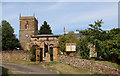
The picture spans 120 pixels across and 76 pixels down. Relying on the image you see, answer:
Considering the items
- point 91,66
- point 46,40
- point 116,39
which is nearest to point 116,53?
point 116,39

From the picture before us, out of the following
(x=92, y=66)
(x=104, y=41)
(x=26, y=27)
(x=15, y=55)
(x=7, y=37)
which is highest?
(x=26, y=27)

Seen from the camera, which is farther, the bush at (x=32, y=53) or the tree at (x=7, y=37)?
the tree at (x=7, y=37)

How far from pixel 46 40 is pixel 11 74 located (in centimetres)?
3136

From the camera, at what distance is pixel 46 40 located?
42.3 metres

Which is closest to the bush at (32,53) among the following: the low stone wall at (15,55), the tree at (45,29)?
the low stone wall at (15,55)

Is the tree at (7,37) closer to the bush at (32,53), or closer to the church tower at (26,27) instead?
the church tower at (26,27)

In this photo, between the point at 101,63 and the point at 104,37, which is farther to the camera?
the point at 104,37

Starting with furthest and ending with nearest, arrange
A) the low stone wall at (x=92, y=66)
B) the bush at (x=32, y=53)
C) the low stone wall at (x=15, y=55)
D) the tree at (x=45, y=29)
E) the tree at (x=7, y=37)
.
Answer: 1. the tree at (x=45, y=29)
2. the tree at (x=7, y=37)
3. the low stone wall at (x=15, y=55)
4. the bush at (x=32, y=53)
5. the low stone wall at (x=92, y=66)

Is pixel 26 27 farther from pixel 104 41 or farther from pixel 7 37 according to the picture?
pixel 104 41

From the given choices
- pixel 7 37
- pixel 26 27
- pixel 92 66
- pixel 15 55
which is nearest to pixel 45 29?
pixel 26 27

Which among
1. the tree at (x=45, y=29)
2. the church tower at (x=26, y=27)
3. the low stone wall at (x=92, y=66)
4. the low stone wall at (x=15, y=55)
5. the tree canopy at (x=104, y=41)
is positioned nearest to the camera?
the low stone wall at (x=92, y=66)

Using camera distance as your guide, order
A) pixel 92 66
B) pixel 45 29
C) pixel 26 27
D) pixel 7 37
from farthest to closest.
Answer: pixel 45 29
pixel 26 27
pixel 7 37
pixel 92 66

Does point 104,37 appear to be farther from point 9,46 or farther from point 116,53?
point 9,46

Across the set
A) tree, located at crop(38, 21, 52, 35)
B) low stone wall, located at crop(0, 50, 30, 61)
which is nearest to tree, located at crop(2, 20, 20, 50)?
low stone wall, located at crop(0, 50, 30, 61)
